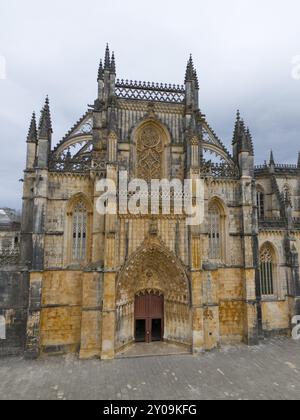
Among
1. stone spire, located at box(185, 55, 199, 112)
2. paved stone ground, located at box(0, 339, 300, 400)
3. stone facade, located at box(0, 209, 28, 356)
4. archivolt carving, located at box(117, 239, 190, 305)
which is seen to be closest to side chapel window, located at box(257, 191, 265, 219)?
stone spire, located at box(185, 55, 199, 112)

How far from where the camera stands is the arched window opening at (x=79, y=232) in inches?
688

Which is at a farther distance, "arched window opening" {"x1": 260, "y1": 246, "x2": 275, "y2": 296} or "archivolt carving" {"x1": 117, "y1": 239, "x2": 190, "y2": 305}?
"arched window opening" {"x1": 260, "y1": 246, "x2": 275, "y2": 296}

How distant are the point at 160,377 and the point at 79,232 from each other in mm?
9555

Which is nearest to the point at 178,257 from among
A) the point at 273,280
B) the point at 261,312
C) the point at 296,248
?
the point at 261,312

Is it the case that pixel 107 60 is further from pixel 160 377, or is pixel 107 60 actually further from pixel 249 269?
pixel 160 377

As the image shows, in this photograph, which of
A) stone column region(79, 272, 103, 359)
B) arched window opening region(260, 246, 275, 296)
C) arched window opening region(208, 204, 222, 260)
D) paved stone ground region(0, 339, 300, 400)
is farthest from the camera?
arched window opening region(260, 246, 275, 296)

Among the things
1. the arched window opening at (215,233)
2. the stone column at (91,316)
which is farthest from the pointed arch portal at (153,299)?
the arched window opening at (215,233)

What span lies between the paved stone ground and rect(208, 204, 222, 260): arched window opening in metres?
6.22

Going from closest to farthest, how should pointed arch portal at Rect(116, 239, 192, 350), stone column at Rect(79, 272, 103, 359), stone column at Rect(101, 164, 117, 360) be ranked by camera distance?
1. stone column at Rect(101, 164, 117, 360)
2. stone column at Rect(79, 272, 103, 359)
3. pointed arch portal at Rect(116, 239, 192, 350)

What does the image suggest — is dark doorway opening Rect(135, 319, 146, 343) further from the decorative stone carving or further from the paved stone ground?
the decorative stone carving

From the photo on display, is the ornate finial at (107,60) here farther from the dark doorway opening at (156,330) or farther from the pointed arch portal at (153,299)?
the dark doorway opening at (156,330)

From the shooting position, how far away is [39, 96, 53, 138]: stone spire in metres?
17.3
